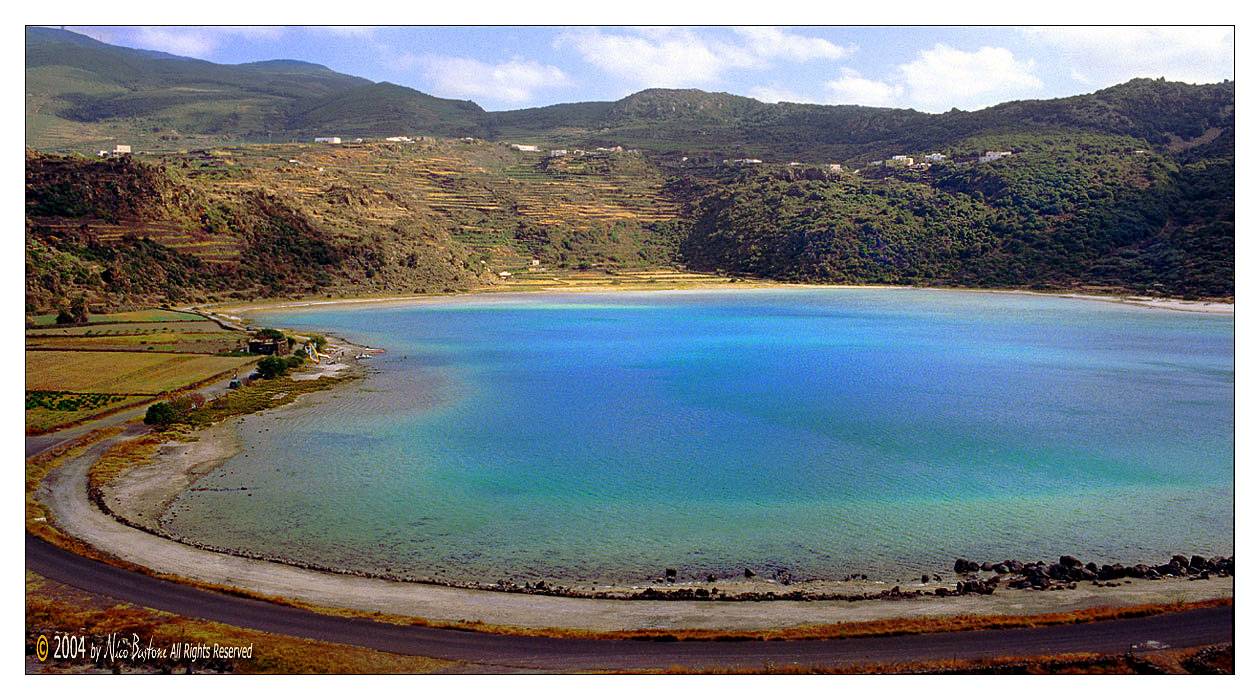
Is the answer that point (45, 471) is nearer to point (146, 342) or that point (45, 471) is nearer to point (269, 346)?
point (269, 346)

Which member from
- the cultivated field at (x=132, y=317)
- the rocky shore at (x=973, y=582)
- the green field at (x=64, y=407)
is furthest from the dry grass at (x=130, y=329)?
the rocky shore at (x=973, y=582)

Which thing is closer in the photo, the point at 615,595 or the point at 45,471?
the point at 615,595

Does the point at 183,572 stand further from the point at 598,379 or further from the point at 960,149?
the point at 960,149

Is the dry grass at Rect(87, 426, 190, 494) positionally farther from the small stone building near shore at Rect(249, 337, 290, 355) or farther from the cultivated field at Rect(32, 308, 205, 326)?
the cultivated field at Rect(32, 308, 205, 326)

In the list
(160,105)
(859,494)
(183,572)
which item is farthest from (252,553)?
(160,105)

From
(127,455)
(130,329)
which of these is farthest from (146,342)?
(127,455)

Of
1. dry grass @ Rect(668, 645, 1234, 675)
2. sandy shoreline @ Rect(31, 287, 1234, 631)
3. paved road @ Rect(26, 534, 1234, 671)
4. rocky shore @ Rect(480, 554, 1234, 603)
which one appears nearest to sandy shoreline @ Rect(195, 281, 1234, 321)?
sandy shoreline @ Rect(31, 287, 1234, 631)
